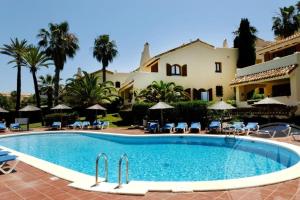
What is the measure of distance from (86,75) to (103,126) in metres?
9.85

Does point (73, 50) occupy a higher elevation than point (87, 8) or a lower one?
higher

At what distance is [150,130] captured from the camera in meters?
22.5

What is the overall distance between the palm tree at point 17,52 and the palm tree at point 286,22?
35.9 m

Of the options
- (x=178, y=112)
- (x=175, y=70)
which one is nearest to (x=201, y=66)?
(x=175, y=70)

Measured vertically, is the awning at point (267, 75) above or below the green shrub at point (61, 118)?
above

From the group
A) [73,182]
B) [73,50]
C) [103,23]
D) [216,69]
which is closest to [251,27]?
[216,69]

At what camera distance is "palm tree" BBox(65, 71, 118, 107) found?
112ft

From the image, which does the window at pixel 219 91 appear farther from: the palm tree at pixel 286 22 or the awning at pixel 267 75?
the palm tree at pixel 286 22

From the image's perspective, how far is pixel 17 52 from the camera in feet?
120

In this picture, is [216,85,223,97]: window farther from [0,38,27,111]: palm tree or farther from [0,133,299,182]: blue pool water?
[0,38,27,111]: palm tree

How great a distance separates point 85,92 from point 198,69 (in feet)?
46.9

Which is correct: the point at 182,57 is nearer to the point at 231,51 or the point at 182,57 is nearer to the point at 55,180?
the point at 231,51

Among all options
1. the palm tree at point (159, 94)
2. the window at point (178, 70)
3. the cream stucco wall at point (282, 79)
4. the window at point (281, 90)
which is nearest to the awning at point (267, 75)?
the cream stucco wall at point (282, 79)

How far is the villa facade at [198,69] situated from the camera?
3406 centimetres
